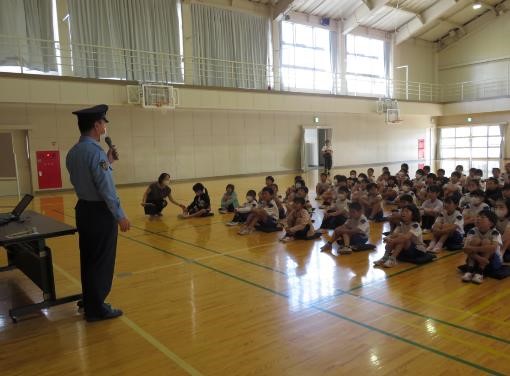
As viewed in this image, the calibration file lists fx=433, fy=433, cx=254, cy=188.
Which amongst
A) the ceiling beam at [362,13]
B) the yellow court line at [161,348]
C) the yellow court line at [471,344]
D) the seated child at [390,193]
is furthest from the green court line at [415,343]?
the ceiling beam at [362,13]

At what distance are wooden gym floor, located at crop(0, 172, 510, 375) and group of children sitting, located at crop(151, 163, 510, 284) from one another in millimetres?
300

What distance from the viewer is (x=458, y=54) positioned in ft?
87.4

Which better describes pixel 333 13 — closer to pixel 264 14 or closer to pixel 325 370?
pixel 264 14

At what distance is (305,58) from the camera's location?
71.1ft

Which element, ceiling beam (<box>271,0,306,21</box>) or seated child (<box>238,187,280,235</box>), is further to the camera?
ceiling beam (<box>271,0,306,21</box>)

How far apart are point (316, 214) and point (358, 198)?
3.26ft

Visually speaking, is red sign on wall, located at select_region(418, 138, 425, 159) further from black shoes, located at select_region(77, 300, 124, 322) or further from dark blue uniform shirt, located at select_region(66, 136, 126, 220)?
dark blue uniform shirt, located at select_region(66, 136, 126, 220)

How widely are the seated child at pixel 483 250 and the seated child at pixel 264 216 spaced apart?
362cm

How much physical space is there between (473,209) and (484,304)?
10.3 ft

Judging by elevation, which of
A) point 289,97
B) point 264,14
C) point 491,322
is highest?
point 264,14

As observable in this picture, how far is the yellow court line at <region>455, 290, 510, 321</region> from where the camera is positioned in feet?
12.4

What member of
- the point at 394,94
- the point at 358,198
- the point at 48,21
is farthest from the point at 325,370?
the point at 394,94

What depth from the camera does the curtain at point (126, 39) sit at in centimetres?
1506

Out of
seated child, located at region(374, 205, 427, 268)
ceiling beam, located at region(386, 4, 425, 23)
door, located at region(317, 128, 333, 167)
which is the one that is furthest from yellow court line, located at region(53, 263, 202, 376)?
ceiling beam, located at region(386, 4, 425, 23)
